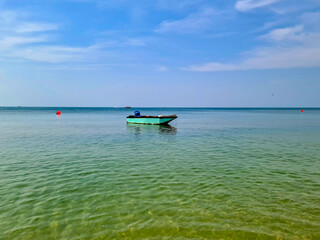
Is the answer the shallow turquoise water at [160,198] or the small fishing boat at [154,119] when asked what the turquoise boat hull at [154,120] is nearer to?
the small fishing boat at [154,119]

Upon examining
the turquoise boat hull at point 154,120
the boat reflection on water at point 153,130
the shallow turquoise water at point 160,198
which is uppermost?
the turquoise boat hull at point 154,120

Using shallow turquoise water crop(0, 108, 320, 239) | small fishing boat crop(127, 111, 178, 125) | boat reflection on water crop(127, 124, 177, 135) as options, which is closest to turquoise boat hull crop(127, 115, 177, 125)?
small fishing boat crop(127, 111, 178, 125)

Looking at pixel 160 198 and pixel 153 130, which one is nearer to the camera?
pixel 160 198

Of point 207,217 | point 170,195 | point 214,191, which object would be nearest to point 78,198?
point 170,195

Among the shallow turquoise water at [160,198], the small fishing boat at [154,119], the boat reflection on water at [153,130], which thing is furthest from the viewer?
the small fishing boat at [154,119]

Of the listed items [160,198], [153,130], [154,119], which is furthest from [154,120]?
[160,198]

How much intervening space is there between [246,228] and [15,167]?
1419 cm

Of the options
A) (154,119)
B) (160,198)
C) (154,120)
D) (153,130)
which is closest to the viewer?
(160,198)

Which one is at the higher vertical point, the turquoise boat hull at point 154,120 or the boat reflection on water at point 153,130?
the turquoise boat hull at point 154,120

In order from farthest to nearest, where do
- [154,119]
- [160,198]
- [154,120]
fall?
[154,120] < [154,119] < [160,198]

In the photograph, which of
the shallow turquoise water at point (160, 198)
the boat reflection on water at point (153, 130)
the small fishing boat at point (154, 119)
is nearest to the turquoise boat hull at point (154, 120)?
the small fishing boat at point (154, 119)

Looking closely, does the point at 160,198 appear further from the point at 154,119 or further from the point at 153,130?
the point at 154,119

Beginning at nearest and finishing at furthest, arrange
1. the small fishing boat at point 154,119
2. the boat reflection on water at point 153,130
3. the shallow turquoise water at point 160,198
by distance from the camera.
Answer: the shallow turquoise water at point 160,198
the boat reflection on water at point 153,130
the small fishing boat at point 154,119

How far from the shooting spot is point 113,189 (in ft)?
34.2
